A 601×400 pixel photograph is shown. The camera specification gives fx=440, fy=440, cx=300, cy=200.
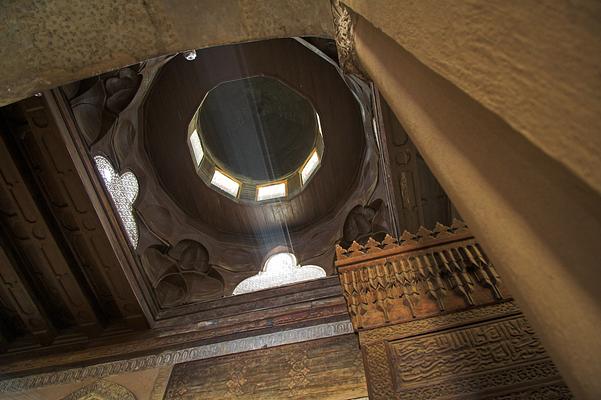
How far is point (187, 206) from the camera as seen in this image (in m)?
7.61

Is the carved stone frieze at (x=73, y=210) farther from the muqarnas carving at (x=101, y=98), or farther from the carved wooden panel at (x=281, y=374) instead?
the carved wooden panel at (x=281, y=374)

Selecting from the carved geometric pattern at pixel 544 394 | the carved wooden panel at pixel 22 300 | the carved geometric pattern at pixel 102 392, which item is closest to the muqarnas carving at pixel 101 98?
the carved wooden panel at pixel 22 300

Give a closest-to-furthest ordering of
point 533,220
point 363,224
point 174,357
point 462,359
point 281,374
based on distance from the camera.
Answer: point 533,220, point 462,359, point 281,374, point 174,357, point 363,224

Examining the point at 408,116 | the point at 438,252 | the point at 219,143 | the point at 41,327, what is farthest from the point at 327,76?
the point at 408,116

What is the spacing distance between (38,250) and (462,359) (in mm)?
4753

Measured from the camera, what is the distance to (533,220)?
0.78 m

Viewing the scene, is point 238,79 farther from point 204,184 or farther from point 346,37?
point 346,37

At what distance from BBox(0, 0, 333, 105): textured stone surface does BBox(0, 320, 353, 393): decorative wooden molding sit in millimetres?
3096

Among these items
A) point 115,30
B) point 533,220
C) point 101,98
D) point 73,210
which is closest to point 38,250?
point 73,210

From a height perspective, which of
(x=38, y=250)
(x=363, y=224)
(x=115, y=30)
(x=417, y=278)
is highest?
(x=363, y=224)

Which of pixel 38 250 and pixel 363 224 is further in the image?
pixel 363 224

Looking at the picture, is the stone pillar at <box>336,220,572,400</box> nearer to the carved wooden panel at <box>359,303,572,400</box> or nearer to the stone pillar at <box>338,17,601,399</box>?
the carved wooden panel at <box>359,303,572,400</box>

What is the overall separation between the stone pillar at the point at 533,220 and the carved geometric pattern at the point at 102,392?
14.5 feet

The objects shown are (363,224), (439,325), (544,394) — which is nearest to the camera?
(544,394)
